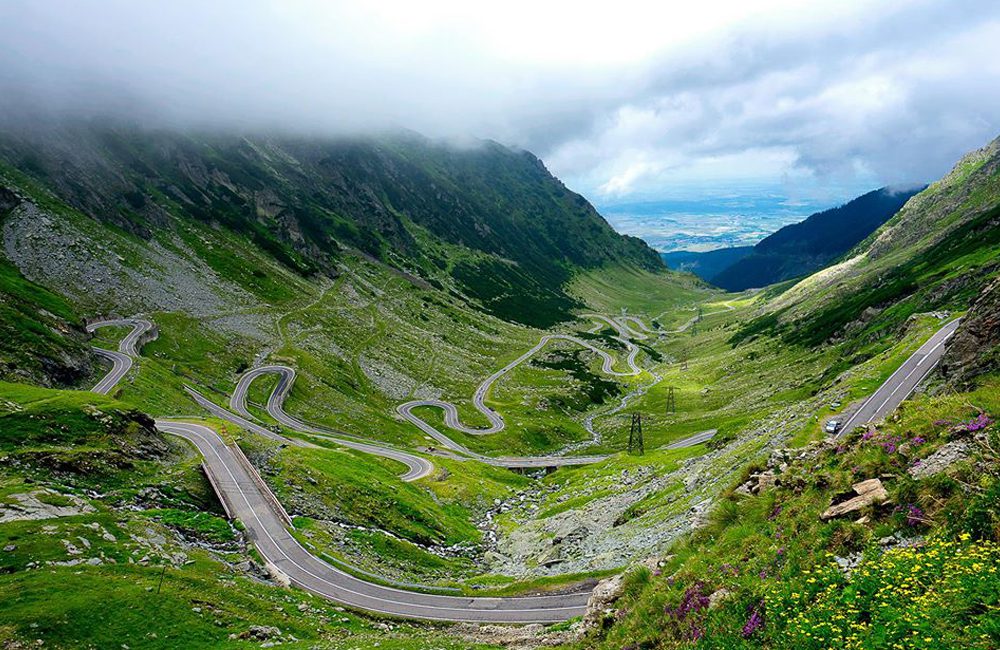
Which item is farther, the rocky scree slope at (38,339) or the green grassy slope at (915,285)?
the green grassy slope at (915,285)

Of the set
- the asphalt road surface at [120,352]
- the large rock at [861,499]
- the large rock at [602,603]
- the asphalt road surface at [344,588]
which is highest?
the asphalt road surface at [120,352]

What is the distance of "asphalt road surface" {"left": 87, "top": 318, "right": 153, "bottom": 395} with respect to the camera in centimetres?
8718

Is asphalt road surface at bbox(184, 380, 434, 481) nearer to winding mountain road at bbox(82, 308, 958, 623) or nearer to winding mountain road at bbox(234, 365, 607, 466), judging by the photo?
winding mountain road at bbox(234, 365, 607, 466)

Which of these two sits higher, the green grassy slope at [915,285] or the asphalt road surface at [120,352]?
the asphalt road surface at [120,352]

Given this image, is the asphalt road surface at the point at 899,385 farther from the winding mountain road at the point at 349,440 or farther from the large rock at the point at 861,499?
the winding mountain road at the point at 349,440

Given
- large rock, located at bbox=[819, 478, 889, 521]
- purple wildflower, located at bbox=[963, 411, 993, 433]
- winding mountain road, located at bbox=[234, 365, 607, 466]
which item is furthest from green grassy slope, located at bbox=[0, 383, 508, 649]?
winding mountain road, located at bbox=[234, 365, 607, 466]

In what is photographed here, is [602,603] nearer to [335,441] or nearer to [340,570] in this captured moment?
[340,570]

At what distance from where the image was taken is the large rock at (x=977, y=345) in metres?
29.1

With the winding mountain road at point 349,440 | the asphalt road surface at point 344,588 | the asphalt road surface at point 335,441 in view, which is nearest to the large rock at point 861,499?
the asphalt road surface at point 344,588

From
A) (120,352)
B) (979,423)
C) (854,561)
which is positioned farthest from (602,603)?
(120,352)

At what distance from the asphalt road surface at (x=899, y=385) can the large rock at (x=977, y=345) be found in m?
11.7

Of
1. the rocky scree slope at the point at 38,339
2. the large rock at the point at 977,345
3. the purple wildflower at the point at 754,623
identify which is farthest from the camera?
the rocky scree slope at the point at 38,339

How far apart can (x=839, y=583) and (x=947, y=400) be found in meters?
10.9

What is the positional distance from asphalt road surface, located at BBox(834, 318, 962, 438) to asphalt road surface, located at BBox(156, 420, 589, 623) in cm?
3347
